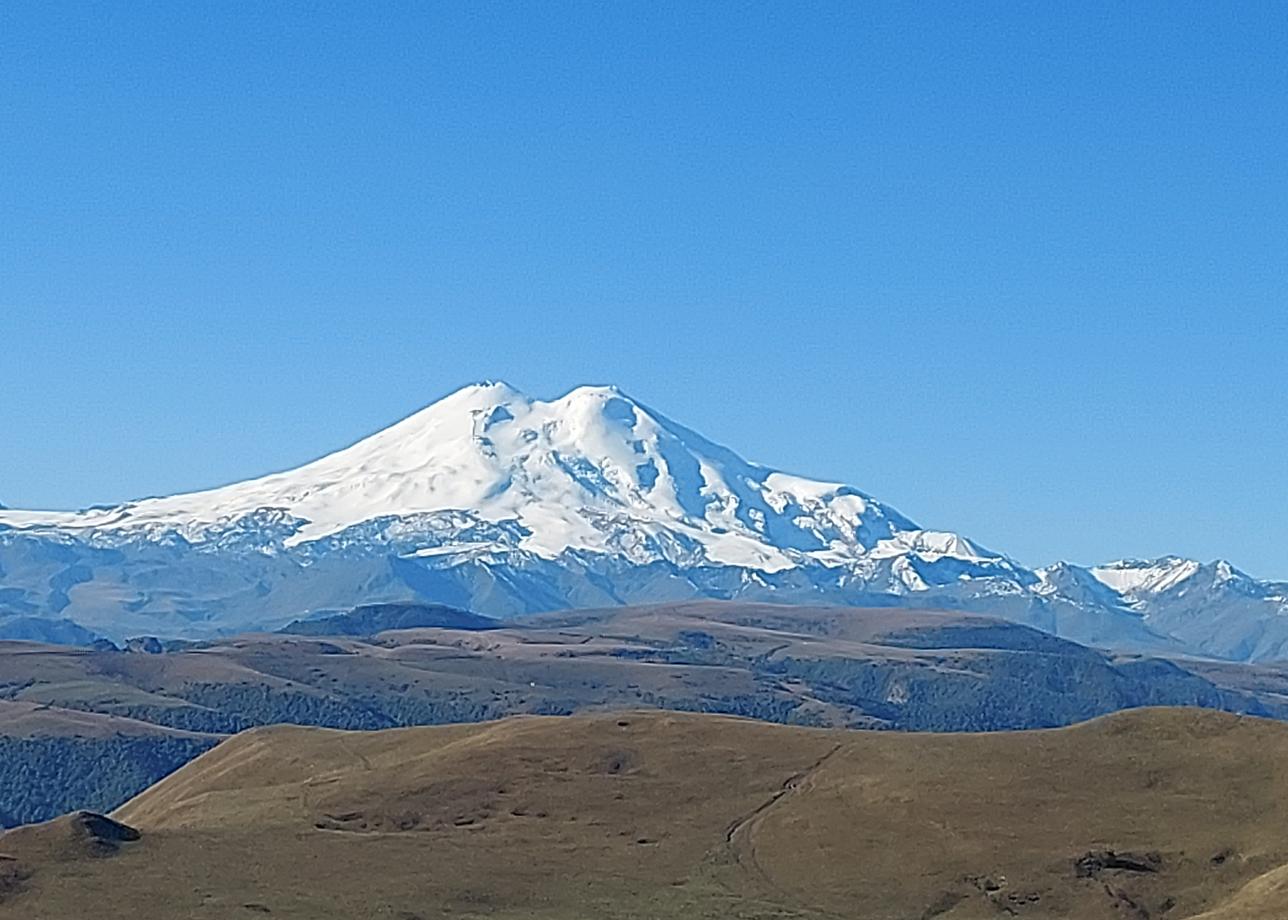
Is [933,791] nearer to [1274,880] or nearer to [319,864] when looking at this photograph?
[1274,880]

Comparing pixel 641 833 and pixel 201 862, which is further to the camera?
pixel 641 833

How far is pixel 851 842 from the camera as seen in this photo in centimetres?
18312

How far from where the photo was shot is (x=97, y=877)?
16500 centimetres

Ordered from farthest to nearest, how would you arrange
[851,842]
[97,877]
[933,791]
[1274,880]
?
[933,791] < [851,842] < [97,877] < [1274,880]

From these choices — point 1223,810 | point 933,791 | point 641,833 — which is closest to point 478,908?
point 641,833

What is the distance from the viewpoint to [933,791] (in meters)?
195

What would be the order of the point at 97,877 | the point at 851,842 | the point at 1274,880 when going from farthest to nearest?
the point at 851,842 < the point at 97,877 < the point at 1274,880

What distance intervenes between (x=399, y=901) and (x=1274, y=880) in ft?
217

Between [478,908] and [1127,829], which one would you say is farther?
[1127,829]

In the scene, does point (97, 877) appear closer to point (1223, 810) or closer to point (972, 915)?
point (972, 915)

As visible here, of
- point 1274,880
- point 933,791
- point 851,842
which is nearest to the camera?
point 1274,880

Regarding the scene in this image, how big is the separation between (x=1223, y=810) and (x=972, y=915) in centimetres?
3375

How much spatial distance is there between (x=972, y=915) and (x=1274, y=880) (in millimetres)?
23773

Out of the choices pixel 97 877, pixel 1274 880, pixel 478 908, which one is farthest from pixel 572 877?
pixel 1274 880
